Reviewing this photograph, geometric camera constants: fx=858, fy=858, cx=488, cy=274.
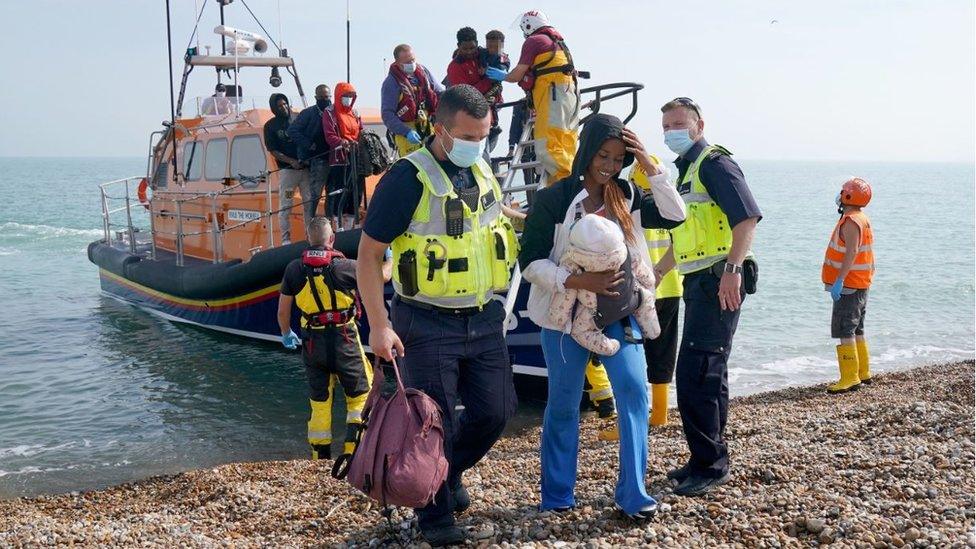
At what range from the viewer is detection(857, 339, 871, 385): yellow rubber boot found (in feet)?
22.8

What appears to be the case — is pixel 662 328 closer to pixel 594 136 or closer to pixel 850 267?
pixel 850 267

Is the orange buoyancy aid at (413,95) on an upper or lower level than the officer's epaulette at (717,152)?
upper

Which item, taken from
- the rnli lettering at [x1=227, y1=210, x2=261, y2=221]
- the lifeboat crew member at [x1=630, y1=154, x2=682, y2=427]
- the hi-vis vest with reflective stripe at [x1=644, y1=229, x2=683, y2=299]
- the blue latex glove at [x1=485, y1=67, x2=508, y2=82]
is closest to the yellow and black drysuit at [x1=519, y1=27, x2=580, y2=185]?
the blue latex glove at [x1=485, y1=67, x2=508, y2=82]

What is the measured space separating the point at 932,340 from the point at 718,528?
10968 millimetres

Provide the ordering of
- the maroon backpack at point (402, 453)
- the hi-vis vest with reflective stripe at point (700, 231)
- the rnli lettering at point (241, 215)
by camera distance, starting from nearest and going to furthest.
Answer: the maroon backpack at point (402, 453) < the hi-vis vest with reflective stripe at point (700, 231) < the rnli lettering at point (241, 215)

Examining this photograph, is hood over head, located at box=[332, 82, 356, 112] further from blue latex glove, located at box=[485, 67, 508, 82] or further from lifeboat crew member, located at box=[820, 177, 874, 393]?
lifeboat crew member, located at box=[820, 177, 874, 393]

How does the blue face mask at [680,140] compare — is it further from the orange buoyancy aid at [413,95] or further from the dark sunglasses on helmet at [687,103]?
the orange buoyancy aid at [413,95]

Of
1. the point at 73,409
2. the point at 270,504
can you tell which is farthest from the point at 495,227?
the point at 73,409

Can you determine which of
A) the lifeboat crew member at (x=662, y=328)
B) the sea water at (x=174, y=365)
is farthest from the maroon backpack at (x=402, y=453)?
the sea water at (x=174, y=365)

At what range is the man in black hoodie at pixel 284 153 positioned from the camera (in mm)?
8016

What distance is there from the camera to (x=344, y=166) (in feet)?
24.6

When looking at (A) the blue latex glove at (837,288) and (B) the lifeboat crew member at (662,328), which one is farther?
(A) the blue latex glove at (837,288)

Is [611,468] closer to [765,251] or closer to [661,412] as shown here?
[661,412]

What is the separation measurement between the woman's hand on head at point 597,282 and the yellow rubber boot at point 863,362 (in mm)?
4685
